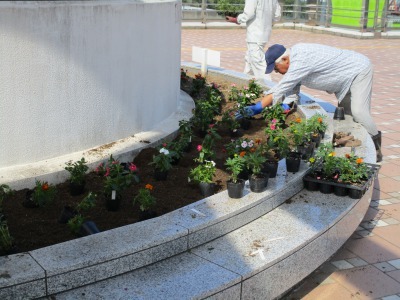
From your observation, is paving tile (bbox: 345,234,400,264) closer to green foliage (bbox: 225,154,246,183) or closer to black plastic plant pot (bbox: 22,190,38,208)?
green foliage (bbox: 225,154,246,183)

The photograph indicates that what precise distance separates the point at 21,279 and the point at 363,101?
15.7 feet

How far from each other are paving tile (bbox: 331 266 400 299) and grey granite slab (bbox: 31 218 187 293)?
4.51 feet

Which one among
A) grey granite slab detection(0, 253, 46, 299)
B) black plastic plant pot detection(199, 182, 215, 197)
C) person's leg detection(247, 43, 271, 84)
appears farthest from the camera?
person's leg detection(247, 43, 271, 84)

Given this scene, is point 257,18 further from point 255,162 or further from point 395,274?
point 395,274

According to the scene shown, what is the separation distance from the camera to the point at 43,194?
430cm

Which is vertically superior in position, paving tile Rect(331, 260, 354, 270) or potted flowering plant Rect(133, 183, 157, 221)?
potted flowering plant Rect(133, 183, 157, 221)

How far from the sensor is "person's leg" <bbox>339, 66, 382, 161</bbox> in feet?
22.1

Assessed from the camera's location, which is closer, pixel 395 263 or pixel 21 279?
pixel 21 279

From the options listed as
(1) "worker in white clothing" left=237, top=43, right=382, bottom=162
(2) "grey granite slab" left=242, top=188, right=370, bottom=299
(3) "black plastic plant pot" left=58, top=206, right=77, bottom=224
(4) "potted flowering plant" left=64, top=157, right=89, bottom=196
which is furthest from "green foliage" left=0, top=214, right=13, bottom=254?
(1) "worker in white clothing" left=237, top=43, right=382, bottom=162

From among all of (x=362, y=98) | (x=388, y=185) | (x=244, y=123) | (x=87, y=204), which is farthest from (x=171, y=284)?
(x=362, y=98)

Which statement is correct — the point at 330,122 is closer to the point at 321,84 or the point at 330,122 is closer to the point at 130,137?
the point at 321,84

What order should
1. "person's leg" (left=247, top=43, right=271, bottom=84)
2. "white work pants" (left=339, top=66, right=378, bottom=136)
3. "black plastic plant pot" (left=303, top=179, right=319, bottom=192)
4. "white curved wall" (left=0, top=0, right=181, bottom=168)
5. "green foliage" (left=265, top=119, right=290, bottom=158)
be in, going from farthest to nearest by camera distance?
"person's leg" (left=247, top=43, right=271, bottom=84), "white work pants" (left=339, top=66, right=378, bottom=136), "green foliage" (left=265, top=119, right=290, bottom=158), "black plastic plant pot" (left=303, top=179, right=319, bottom=192), "white curved wall" (left=0, top=0, right=181, bottom=168)

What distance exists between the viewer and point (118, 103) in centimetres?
558

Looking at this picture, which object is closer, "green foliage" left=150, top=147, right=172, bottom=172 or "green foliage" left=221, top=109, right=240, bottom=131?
"green foliage" left=150, top=147, right=172, bottom=172
